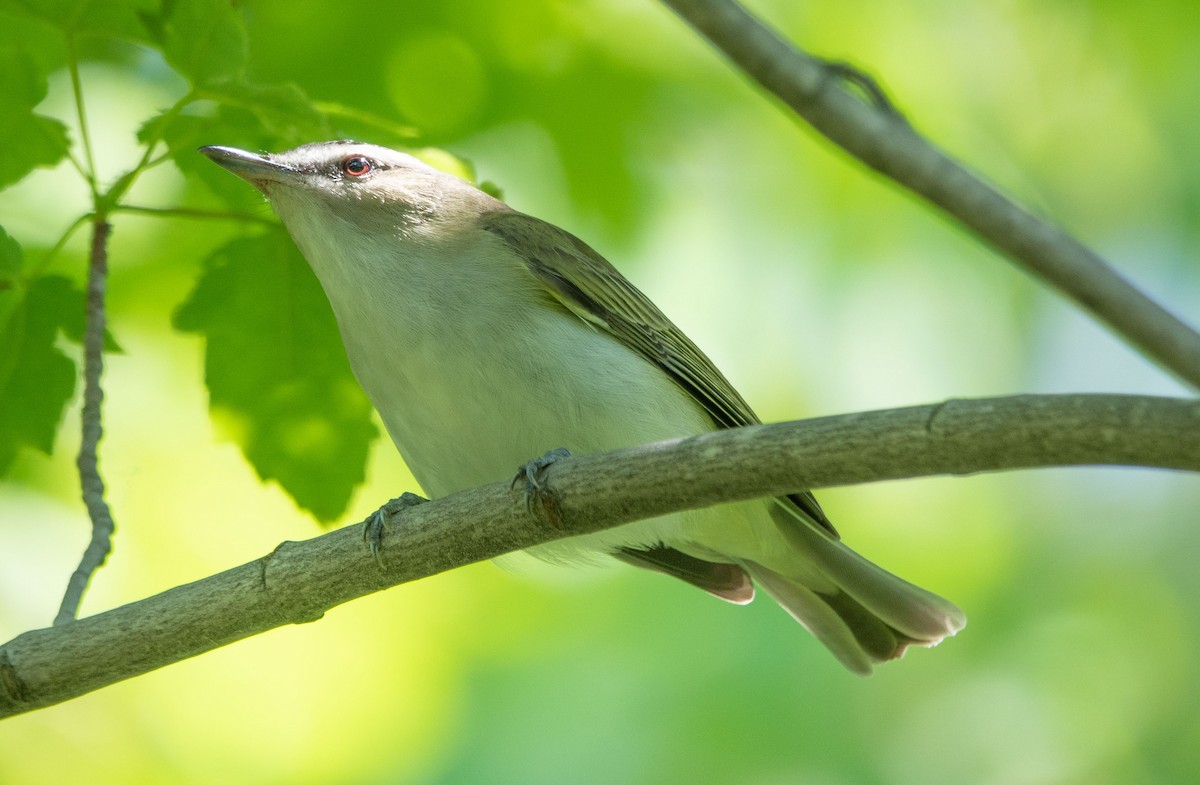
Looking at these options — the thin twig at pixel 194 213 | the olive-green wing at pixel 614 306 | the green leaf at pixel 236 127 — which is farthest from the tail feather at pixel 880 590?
the green leaf at pixel 236 127

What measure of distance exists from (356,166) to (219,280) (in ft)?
3.13

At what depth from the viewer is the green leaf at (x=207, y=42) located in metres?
3.21

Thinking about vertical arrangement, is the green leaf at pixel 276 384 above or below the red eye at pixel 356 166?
below

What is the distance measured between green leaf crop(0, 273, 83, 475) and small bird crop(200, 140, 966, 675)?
0.69 meters

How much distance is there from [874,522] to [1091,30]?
2705mm

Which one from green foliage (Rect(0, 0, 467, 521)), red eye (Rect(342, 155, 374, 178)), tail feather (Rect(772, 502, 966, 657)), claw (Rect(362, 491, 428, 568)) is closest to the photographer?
claw (Rect(362, 491, 428, 568))

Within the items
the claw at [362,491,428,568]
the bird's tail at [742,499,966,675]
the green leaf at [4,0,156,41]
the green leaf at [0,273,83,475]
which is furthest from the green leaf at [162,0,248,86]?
the bird's tail at [742,499,966,675]

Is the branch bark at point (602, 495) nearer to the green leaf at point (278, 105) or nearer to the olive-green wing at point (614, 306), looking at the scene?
the green leaf at point (278, 105)

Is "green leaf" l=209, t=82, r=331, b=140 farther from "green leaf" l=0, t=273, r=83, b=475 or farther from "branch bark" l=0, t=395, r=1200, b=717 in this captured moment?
"branch bark" l=0, t=395, r=1200, b=717

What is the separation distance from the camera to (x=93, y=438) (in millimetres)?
3438

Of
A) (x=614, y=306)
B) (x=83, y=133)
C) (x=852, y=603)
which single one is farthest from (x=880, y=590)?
(x=83, y=133)

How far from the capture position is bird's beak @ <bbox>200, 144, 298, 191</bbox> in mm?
3826

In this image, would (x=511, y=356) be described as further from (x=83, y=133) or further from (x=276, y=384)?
(x=83, y=133)

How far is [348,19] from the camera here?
14.9ft
